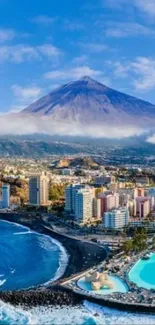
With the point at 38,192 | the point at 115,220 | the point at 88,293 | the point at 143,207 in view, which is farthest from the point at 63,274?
the point at 38,192

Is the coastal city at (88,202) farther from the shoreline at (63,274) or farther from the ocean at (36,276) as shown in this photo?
the ocean at (36,276)

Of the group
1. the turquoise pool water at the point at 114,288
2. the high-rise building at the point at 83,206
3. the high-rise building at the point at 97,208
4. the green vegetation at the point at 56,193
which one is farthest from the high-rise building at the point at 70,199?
the turquoise pool water at the point at 114,288

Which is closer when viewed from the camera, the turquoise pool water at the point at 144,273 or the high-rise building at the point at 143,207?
the turquoise pool water at the point at 144,273

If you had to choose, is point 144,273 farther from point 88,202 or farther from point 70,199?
point 70,199

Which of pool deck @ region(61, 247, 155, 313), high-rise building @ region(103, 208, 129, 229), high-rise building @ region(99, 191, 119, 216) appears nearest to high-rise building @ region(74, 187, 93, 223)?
high-rise building @ region(99, 191, 119, 216)

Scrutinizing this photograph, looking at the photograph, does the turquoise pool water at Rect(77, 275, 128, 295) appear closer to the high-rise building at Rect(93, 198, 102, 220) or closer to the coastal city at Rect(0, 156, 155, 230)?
the coastal city at Rect(0, 156, 155, 230)

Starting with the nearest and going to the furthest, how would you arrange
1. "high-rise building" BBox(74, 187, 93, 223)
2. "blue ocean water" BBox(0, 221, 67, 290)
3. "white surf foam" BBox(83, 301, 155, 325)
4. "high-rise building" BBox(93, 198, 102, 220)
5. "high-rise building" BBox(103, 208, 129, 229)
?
"white surf foam" BBox(83, 301, 155, 325)
"blue ocean water" BBox(0, 221, 67, 290)
"high-rise building" BBox(103, 208, 129, 229)
"high-rise building" BBox(74, 187, 93, 223)
"high-rise building" BBox(93, 198, 102, 220)

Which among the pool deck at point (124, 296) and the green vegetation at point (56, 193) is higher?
the green vegetation at point (56, 193)
